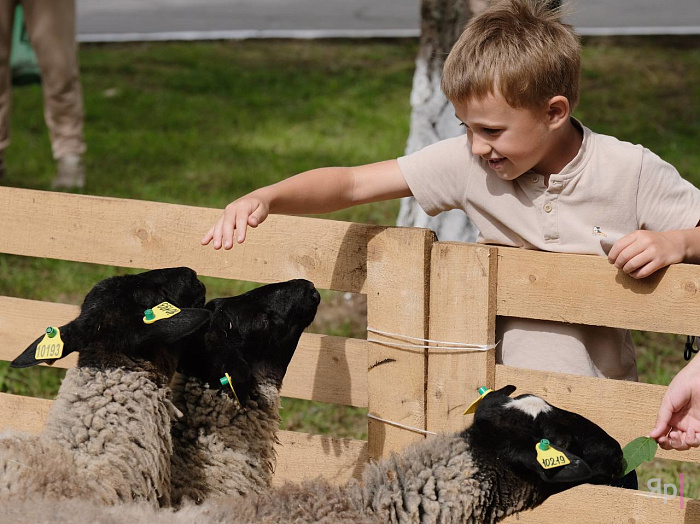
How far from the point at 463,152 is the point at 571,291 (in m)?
0.61

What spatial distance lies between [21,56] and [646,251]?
8.15 meters

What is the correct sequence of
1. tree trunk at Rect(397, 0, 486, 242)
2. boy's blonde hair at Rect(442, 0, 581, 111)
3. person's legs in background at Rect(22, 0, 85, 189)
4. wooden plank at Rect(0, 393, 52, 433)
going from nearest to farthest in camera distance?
boy's blonde hair at Rect(442, 0, 581, 111) < wooden plank at Rect(0, 393, 52, 433) < tree trunk at Rect(397, 0, 486, 242) < person's legs in background at Rect(22, 0, 85, 189)

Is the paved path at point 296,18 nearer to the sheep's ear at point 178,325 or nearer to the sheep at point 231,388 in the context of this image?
the sheep at point 231,388

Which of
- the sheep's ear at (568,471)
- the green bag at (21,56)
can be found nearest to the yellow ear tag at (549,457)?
the sheep's ear at (568,471)

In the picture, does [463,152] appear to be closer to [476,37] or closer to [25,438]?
[476,37]

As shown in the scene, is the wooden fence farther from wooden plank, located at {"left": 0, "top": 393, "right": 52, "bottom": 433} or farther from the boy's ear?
the boy's ear

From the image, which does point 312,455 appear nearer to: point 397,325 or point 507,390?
point 397,325

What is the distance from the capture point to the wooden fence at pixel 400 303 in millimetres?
2959

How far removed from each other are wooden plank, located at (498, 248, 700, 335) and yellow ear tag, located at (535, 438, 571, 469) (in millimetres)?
565

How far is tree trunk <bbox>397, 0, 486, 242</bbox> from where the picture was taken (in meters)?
5.39

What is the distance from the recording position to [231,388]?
10.3 ft

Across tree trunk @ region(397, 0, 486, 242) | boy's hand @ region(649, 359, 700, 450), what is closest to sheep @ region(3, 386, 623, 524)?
boy's hand @ region(649, 359, 700, 450)

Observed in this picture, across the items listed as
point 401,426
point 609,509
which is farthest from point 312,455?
point 609,509

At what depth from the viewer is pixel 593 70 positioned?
12.3 metres
